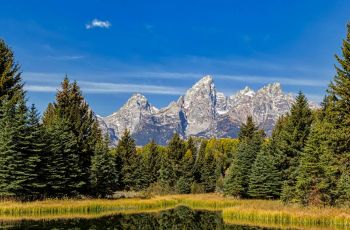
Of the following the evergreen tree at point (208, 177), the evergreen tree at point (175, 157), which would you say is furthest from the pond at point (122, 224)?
the evergreen tree at point (208, 177)

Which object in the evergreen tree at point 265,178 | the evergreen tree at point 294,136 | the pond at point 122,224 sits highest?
the evergreen tree at point 294,136

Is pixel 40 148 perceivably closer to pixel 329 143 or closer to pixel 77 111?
pixel 77 111

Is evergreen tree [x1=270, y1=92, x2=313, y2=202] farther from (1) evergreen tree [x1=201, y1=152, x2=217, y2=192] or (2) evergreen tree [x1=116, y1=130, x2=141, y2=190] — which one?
(1) evergreen tree [x1=201, y1=152, x2=217, y2=192]

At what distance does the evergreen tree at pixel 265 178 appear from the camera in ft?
219

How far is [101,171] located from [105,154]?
2.59m

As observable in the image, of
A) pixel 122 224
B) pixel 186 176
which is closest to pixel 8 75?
pixel 122 224

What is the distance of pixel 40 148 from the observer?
53875mm

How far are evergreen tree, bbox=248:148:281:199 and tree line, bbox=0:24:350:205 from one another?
0.15 meters

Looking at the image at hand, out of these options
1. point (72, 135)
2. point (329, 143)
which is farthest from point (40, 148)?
point (329, 143)

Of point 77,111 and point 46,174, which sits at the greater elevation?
point 77,111

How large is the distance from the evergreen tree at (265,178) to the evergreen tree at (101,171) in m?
21.0

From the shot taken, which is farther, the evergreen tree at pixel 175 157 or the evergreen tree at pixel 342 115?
the evergreen tree at pixel 175 157

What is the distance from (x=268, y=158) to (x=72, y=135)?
2852cm

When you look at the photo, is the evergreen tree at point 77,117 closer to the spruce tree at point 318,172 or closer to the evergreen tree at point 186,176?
the spruce tree at point 318,172
